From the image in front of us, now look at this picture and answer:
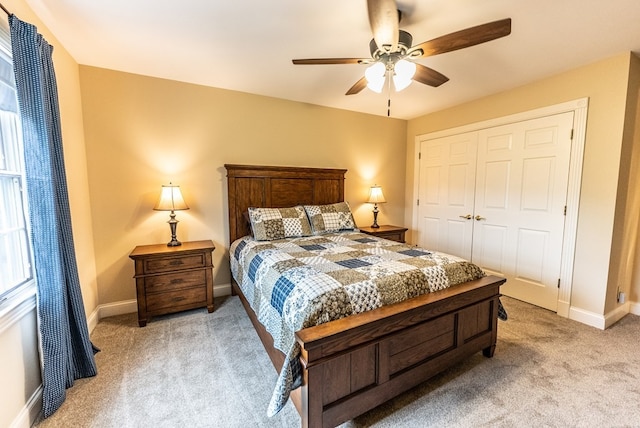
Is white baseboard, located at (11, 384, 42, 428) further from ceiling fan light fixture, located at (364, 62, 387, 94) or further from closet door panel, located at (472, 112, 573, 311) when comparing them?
closet door panel, located at (472, 112, 573, 311)

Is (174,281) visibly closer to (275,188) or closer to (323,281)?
(275,188)

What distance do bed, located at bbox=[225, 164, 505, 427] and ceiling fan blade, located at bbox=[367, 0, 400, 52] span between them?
158cm

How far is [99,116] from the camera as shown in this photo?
2.60 metres

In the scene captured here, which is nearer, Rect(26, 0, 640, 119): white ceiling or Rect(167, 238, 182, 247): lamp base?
Rect(26, 0, 640, 119): white ceiling

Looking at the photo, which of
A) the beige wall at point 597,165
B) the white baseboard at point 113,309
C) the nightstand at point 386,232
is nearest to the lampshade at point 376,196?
the nightstand at point 386,232

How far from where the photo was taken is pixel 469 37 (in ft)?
5.03

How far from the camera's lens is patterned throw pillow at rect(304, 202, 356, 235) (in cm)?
316

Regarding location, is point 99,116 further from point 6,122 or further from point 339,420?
point 339,420

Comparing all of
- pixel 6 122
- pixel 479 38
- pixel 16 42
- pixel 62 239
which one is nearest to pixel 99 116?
pixel 6 122

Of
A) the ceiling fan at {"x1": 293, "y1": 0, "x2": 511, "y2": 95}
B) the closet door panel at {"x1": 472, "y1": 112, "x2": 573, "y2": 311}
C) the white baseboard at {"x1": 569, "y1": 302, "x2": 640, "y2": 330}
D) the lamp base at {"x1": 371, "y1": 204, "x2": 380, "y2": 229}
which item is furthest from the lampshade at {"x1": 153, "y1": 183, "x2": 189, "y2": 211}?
the white baseboard at {"x1": 569, "y1": 302, "x2": 640, "y2": 330}

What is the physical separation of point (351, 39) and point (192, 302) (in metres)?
2.82

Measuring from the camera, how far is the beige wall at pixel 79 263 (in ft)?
4.40

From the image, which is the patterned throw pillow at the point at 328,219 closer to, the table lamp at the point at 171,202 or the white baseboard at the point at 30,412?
the table lamp at the point at 171,202

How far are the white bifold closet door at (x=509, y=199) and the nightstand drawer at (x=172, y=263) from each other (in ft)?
11.0
